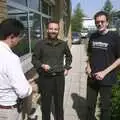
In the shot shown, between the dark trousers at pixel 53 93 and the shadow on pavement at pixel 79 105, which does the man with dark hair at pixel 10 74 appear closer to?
the dark trousers at pixel 53 93

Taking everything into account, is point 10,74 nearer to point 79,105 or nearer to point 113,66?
point 113,66

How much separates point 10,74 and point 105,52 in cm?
273

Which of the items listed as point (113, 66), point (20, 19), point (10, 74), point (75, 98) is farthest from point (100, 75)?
point (75, 98)

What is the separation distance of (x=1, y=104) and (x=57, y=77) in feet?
8.06

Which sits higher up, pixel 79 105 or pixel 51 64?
pixel 51 64

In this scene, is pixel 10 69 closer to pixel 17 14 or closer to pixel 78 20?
pixel 17 14

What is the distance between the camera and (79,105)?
29.2ft

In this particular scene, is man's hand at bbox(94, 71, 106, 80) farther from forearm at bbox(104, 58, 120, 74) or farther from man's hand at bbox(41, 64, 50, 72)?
man's hand at bbox(41, 64, 50, 72)

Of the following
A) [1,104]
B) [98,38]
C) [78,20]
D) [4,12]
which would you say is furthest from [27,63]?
[78,20]

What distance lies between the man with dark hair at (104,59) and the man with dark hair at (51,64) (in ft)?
1.56

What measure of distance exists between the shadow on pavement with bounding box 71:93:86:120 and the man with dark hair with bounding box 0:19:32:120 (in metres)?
3.90

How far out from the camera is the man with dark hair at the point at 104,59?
20.0ft

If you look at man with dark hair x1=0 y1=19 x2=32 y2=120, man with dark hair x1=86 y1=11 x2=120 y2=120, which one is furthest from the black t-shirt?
man with dark hair x1=0 y1=19 x2=32 y2=120

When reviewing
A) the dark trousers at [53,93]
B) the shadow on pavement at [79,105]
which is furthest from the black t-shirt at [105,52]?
the shadow on pavement at [79,105]
